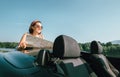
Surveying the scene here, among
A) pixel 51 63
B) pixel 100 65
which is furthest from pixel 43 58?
pixel 100 65

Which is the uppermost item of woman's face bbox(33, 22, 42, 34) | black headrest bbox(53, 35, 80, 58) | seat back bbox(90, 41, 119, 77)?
woman's face bbox(33, 22, 42, 34)

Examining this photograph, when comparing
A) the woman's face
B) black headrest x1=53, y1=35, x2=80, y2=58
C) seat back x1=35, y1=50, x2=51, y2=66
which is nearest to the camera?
seat back x1=35, y1=50, x2=51, y2=66

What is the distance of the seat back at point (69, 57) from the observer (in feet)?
13.8

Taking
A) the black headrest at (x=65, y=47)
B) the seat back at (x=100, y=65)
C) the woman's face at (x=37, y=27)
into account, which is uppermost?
the woman's face at (x=37, y=27)

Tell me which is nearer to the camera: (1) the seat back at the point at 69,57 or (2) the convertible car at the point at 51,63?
(2) the convertible car at the point at 51,63

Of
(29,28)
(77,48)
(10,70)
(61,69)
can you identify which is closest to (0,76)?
(10,70)

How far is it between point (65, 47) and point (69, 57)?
20 cm

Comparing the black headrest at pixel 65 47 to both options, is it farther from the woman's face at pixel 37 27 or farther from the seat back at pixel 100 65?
the woman's face at pixel 37 27

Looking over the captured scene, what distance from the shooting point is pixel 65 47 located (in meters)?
4.32

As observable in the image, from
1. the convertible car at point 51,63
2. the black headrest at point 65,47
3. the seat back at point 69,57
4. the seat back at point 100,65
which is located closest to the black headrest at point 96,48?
the seat back at point 100,65

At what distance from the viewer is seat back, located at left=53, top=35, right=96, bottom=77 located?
13.8 ft

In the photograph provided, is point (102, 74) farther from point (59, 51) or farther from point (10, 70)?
point (10, 70)

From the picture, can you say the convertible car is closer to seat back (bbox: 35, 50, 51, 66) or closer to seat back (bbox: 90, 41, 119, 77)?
seat back (bbox: 35, 50, 51, 66)

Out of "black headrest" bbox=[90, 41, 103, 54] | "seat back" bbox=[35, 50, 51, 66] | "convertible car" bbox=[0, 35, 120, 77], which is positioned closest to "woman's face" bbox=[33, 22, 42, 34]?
"black headrest" bbox=[90, 41, 103, 54]
